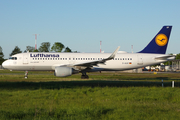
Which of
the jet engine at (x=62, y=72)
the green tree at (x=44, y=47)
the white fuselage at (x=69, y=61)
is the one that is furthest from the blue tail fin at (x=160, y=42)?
the green tree at (x=44, y=47)

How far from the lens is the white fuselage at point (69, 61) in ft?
99.3

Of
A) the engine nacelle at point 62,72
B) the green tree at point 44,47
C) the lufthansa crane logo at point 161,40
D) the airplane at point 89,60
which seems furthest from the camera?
the green tree at point 44,47

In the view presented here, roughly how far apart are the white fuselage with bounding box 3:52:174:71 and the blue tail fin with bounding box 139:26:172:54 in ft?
4.93

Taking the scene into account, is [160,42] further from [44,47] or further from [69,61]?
[44,47]

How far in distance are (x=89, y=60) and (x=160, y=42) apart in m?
11.8

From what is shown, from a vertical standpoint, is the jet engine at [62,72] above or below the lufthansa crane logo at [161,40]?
below

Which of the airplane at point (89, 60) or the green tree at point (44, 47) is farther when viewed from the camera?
the green tree at point (44, 47)

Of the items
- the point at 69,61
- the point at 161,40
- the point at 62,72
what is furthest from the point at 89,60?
the point at 161,40

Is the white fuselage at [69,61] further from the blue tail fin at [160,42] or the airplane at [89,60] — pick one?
the blue tail fin at [160,42]

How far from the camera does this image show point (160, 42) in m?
33.4

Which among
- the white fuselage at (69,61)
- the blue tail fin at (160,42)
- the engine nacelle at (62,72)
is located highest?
the blue tail fin at (160,42)

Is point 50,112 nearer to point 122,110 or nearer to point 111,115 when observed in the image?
point 111,115

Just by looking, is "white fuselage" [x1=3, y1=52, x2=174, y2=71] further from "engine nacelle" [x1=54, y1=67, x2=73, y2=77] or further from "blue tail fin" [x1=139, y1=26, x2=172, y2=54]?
"engine nacelle" [x1=54, y1=67, x2=73, y2=77]

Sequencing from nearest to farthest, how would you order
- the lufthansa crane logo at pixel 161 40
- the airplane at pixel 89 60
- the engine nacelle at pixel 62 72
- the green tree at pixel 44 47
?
1. the engine nacelle at pixel 62 72
2. the airplane at pixel 89 60
3. the lufthansa crane logo at pixel 161 40
4. the green tree at pixel 44 47
